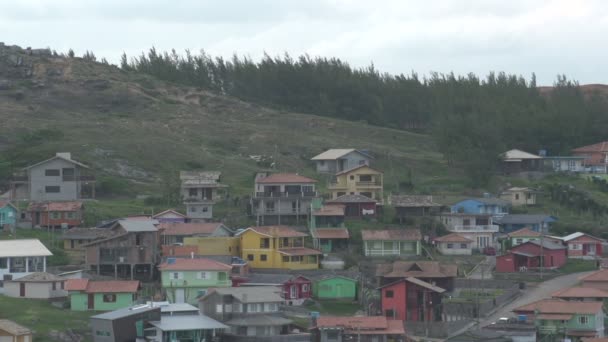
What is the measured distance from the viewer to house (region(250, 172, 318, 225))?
81.4 meters

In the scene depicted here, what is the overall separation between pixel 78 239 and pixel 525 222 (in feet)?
80.7

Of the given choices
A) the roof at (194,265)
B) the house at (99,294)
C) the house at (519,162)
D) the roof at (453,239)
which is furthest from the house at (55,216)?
the house at (519,162)

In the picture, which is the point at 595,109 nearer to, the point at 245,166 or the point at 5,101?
the point at 245,166

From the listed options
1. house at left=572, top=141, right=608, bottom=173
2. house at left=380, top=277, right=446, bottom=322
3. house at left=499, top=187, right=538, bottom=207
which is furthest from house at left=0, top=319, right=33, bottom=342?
house at left=572, top=141, right=608, bottom=173

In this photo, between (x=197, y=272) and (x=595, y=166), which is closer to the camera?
(x=197, y=272)

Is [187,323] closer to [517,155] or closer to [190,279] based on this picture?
[190,279]

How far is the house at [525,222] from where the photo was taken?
8400cm

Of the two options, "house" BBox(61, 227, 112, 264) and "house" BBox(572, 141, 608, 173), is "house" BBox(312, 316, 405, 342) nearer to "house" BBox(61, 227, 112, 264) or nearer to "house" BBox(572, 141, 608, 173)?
"house" BBox(61, 227, 112, 264)

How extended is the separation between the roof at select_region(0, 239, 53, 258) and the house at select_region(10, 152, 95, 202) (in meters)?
15.8

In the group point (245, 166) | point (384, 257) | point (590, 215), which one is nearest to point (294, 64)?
point (245, 166)

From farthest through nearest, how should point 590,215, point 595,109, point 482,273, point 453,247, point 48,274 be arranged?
point 595,109
point 590,215
point 453,247
point 482,273
point 48,274

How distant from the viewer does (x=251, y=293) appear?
206 feet

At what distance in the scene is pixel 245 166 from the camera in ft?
334

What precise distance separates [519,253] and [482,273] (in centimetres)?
394
